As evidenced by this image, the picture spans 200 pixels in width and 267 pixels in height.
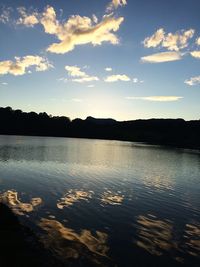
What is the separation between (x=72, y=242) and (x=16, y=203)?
1192 cm

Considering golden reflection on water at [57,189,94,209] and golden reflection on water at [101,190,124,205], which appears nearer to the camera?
golden reflection on water at [57,189,94,209]

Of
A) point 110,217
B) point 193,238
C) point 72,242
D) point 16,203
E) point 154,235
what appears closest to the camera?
point 72,242

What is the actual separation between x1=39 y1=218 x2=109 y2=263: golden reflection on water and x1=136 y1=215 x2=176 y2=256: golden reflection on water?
3104mm

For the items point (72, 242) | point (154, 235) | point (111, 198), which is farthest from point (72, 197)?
point (72, 242)

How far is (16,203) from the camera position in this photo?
3241 centimetres

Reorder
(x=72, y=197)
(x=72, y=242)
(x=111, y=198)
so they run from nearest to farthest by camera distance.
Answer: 1. (x=72, y=242)
2. (x=72, y=197)
3. (x=111, y=198)

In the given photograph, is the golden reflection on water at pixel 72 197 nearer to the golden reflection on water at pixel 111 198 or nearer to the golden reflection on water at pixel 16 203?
the golden reflection on water at pixel 111 198

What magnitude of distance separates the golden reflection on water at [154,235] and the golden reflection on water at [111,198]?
227 inches

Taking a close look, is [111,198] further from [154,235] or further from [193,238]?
[193,238]

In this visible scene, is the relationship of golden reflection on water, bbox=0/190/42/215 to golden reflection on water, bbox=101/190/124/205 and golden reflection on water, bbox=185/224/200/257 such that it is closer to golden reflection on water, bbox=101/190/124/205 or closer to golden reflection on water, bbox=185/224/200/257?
golden reflection on water, bbox=101/190/124/205

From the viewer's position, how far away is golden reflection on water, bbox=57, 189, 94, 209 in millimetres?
33609

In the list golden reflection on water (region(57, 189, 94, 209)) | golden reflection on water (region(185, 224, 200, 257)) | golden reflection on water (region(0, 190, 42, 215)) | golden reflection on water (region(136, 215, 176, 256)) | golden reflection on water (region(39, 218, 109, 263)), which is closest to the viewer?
golden reflection on water (region(39, 218, 109, 263))

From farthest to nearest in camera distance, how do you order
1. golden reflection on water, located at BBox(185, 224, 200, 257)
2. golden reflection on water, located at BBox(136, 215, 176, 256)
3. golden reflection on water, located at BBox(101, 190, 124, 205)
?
golden reflection on water, located at BBox(101, 190, 124, 205) < golden reflection on water, located at BBox(136, 215, 176, 256) < golden reflection on water, located at BBox(185, 224, 200, 257)

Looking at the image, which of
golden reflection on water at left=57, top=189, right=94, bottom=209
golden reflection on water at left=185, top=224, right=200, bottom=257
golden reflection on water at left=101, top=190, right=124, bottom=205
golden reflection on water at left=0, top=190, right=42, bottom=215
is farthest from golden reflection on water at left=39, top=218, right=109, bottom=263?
golden reflection on water at left=101, top=190, right=124, bottom=205
